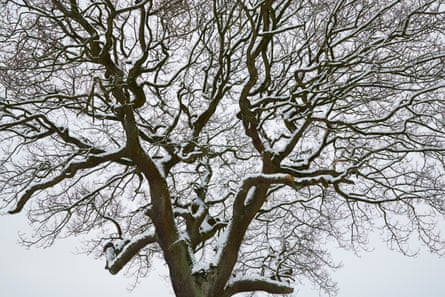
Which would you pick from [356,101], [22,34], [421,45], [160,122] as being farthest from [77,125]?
[421,45]

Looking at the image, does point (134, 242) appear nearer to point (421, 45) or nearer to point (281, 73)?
point (281, 73)

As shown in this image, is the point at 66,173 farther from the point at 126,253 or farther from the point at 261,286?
the point at 261,286

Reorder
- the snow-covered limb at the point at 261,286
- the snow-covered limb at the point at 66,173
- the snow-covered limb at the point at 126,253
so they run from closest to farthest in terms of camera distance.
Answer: the snow-covered limb at the point at 66,173
the snow-covered limb at the point at 126,253
the snow-covered limb at the point at 261,286

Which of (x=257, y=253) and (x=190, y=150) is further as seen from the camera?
(x=257, y=253)

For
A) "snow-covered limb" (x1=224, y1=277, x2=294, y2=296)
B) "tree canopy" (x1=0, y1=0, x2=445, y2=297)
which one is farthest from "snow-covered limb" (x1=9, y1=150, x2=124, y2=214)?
"snow-covered limb" (x1=224, y1=277, x2=294, y2=296)

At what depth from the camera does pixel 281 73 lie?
7.89 metres

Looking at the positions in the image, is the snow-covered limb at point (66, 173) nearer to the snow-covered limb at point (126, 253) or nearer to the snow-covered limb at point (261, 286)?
the snow-covered limb at point (126, 253)

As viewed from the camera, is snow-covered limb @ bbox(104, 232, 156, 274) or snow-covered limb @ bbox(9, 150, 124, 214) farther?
snow-covered limb @ bbox(104, 232, 156, 274)

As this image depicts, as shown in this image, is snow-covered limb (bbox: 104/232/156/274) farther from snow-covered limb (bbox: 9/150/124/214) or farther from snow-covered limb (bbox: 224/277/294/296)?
snow-covered limb (bbox: 224/277/294/296)

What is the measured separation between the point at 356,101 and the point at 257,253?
4.51 m

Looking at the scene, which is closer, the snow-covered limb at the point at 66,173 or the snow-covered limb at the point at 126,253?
the snow-covered limb at the point at 66,173

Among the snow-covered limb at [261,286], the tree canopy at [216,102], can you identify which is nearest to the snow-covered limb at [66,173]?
the tree canopy at [216,102]

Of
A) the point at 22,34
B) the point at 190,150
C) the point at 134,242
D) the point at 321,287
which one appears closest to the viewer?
the point at 22,34

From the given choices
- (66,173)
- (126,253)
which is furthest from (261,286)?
(66,173)
